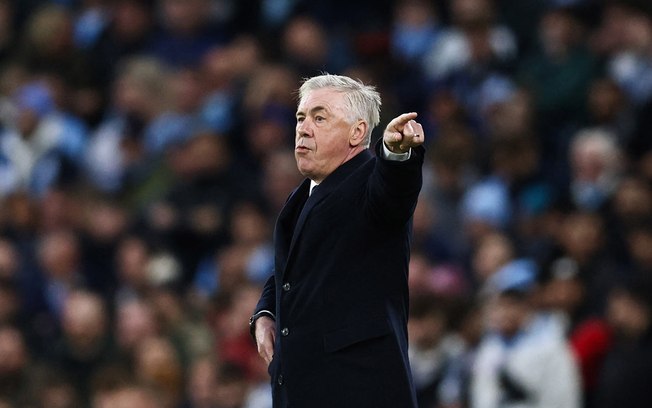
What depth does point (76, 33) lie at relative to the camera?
43.9 ft

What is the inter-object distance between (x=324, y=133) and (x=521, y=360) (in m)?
3.45

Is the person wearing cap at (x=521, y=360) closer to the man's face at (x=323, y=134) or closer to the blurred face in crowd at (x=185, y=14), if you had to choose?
the man's face at (x=323, y=134)

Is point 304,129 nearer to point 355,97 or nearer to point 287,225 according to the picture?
point 355,97

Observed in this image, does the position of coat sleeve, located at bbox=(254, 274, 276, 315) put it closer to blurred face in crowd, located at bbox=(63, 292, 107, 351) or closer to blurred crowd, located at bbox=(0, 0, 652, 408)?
blurred crowd, located at bbox=(0, 0, 652, 408)

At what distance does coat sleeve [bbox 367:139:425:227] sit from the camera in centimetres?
479

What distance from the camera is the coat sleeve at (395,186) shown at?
479 centimetres

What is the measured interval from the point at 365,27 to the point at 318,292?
23.6ft

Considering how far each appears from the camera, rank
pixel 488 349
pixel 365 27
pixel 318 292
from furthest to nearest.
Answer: pixel 365 27 < pixel 488 349 < pixel 318 292

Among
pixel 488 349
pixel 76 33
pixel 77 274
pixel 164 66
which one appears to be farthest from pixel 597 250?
pixel 76 33

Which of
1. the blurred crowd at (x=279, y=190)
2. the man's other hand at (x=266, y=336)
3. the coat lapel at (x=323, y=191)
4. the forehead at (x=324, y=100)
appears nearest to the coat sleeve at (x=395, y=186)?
the coat lapel at (x=323, y=191)

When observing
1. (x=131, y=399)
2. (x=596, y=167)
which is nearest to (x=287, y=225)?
(x=131, y=399)

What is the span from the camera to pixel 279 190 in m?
10.8

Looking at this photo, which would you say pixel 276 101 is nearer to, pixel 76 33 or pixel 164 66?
pixel 164 66

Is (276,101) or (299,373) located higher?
(276,101)
